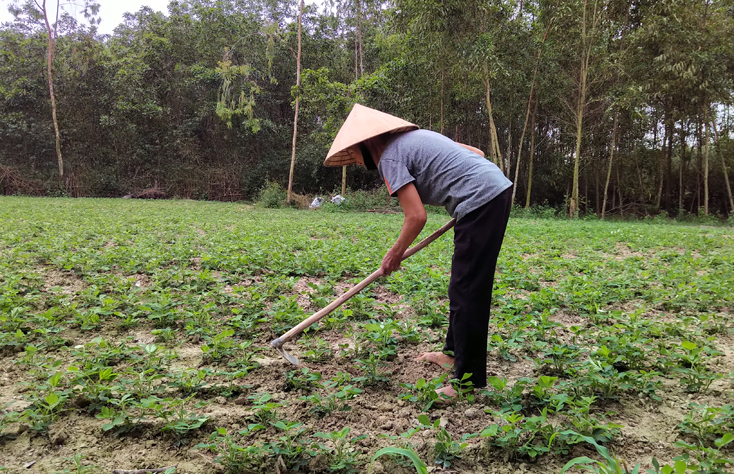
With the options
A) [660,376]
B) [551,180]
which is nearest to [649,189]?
[551,180]

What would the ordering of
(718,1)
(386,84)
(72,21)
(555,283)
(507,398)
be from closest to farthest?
(507,398), (555,283), (718,1), (386,84), (72,21)

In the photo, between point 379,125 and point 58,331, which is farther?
point 58,331

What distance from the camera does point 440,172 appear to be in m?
2.13

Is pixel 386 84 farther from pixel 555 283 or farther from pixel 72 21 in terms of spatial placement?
pixel 72 21

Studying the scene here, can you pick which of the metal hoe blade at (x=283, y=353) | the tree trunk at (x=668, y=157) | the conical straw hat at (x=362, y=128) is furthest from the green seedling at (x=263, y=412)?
the tree trunk at (x=668, y=157)

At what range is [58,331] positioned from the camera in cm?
264

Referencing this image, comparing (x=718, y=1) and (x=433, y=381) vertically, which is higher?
(x=718, y=1)

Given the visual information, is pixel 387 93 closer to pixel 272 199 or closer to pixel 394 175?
pixel 272 199

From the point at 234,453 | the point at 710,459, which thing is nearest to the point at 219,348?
the point at 234,453

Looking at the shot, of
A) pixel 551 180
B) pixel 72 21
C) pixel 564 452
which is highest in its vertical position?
pixel 72 21

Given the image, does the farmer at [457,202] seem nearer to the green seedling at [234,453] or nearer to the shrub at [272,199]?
the green seedling at [234,453]

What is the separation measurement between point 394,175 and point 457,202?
1.14 ft

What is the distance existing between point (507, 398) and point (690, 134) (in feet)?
67.5

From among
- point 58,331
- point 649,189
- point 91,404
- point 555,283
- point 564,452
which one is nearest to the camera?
point 564,452
